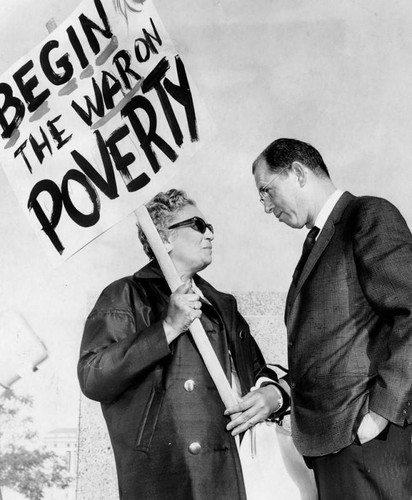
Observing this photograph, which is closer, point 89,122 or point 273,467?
point 273,467

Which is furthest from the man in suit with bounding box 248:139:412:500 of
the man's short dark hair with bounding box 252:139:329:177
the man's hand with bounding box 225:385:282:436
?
the man's hand with bounding box 225:385:282:436

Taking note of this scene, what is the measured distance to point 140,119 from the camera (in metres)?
2.87

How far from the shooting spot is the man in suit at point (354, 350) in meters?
1.79

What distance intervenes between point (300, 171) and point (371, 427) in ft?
2.43

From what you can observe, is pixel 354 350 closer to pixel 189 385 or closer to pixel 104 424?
pixel 189 385

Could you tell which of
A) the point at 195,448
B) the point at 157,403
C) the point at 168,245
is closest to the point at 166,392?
the point at 157,403

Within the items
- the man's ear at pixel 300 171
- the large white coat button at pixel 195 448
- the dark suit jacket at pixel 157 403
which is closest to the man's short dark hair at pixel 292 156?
the man's ear at pixel 300 171

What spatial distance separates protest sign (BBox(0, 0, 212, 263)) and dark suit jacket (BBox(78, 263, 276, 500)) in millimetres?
435

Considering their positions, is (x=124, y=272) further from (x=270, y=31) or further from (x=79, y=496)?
(x=270, y=31)

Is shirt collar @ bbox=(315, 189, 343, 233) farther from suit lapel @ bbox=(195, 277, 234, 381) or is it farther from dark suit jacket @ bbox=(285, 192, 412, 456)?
suit lapel @ bbox=(195, 277, 234, 381)

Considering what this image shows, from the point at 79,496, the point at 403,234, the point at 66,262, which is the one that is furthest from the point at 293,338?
the point at 66,262

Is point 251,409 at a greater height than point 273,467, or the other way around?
point 251,409

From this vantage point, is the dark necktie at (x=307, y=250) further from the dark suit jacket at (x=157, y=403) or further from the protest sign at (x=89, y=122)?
the protest sign at (x=89, y=122)

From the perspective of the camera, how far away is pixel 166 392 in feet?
7.43
